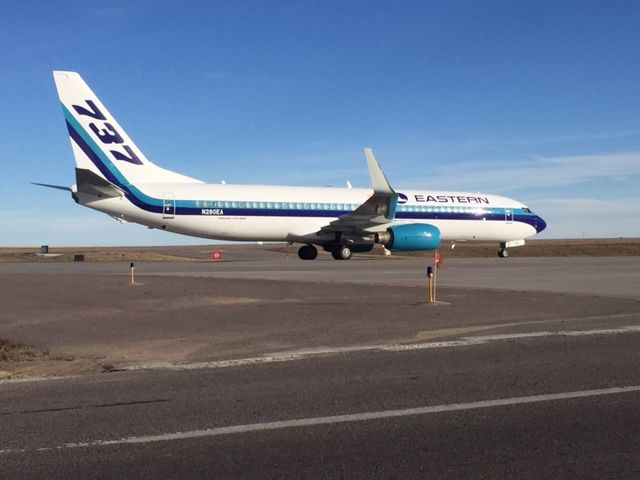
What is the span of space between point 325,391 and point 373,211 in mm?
29995

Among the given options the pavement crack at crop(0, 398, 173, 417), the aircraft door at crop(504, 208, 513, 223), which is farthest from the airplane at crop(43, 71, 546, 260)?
the pavement crack at crop(0, 398, 173, 417)

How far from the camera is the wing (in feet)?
115

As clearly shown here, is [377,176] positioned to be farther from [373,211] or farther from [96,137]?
[96,137]

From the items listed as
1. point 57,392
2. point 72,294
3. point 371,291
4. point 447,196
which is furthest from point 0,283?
point 447,196

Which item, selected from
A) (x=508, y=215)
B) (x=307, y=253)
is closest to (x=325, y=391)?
(x=307, y=253)

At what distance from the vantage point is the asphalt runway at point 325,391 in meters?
5.27

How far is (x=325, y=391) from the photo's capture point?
7609 mm

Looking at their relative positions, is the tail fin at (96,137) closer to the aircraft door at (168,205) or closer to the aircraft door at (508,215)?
the aircraft door at (168,205)

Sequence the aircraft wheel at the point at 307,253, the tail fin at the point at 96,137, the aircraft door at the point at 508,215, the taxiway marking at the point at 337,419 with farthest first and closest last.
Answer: the aircraft door at the point at 508,215 < the aircraft wheel at the point at 307,253 < the tail fin at the point at 96,137 < the taxiway marking at the point at 337,419

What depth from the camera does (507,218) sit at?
140ft

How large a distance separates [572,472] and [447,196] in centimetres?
3727

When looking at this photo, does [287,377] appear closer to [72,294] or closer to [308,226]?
[72,294]

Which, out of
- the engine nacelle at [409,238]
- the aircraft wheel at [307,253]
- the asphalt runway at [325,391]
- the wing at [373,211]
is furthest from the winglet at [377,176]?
the asphalt runway at [325,391]

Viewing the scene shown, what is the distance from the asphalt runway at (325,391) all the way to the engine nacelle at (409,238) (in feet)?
63.8
